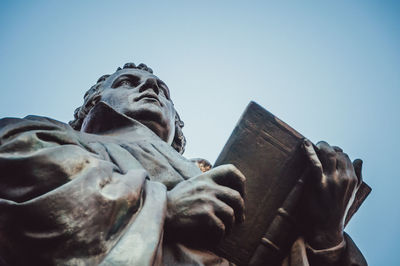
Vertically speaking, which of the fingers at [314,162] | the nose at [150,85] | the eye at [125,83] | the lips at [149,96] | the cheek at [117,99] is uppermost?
the fingers at [314,162]

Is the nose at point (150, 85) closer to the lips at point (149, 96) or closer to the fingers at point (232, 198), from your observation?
the lips at point (149, 96)

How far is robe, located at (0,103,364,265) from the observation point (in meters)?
2.06

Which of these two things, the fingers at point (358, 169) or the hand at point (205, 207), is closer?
the hand at point (205, 207)

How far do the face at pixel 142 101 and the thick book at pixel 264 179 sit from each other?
1507 mm

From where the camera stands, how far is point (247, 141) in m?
3.22

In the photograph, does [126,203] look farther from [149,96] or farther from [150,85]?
[150,85]

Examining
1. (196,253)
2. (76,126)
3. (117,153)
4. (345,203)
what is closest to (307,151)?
(345,203)

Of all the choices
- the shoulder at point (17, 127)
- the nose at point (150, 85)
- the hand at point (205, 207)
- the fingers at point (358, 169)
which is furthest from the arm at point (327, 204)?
the nose at point (150, 85)

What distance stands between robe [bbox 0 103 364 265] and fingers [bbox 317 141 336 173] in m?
1.09

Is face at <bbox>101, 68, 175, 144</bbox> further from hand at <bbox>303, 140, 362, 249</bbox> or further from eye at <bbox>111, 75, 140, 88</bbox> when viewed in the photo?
hand at <bbox>303, 140, 362, 249</bbox>

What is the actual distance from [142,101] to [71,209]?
2.70 meters

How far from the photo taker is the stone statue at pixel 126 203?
6.83ft

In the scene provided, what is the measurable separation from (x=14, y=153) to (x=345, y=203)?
217 centimetres

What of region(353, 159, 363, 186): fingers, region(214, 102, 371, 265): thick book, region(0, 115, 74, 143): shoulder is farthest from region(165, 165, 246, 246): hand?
region(353, 159, 363, 186): fingers
